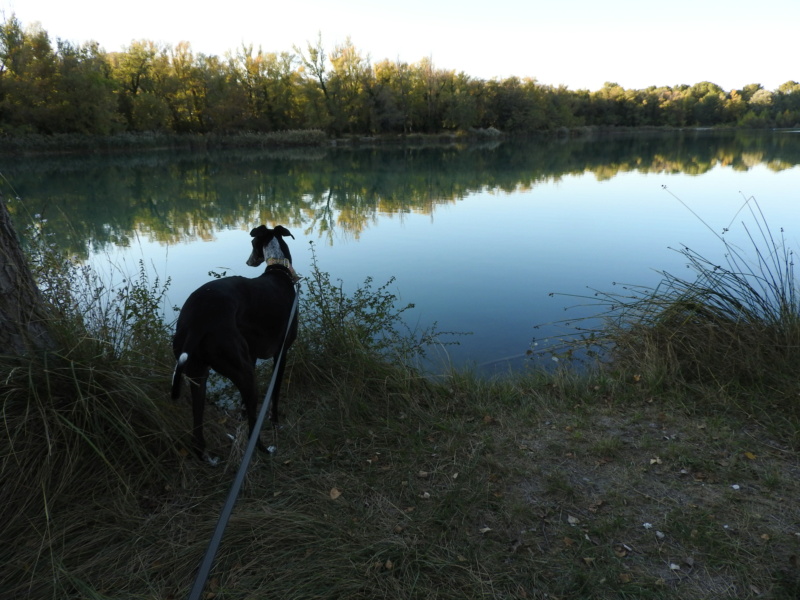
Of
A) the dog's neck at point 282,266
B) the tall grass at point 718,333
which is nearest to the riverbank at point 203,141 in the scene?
the dog's neck at point 282,266

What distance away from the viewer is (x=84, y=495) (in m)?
2.39

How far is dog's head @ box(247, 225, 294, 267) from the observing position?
13.3 feet

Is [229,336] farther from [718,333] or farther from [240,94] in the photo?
[240,94]

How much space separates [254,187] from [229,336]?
61.4 feet

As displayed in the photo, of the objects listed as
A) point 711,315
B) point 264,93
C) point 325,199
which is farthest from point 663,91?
point 711,315

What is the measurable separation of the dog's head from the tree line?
119 feet

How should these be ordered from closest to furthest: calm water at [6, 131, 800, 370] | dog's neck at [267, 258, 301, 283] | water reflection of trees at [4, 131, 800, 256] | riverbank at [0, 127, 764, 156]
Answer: dog's neck at [267, 258, 301, 283] → calm water at [6, 131, 800, 370] → water reflection of trees at [4, 131, 800, 256] → riverbank at [0, 127, 764, 156]

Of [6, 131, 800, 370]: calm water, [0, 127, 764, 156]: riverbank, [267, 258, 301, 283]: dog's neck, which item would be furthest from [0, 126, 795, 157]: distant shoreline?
[267, 258, 301, 283]: dog's neck

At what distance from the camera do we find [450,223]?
13180 mm

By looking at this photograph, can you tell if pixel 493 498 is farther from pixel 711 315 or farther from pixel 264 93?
pixel 264 93

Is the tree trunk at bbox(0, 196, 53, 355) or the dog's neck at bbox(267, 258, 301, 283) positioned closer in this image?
the tree trunk at bbox(0, 196, 53, 355)

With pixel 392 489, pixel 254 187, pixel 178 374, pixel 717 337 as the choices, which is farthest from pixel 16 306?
pixel 254 187

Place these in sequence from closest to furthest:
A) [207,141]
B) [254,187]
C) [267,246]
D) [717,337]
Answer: [267,246] < [717,337] < [254,187] < [207,141]

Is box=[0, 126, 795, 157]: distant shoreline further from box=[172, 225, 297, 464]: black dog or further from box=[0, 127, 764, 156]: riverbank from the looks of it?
box=[172, 225, 297, 464]: black dog
